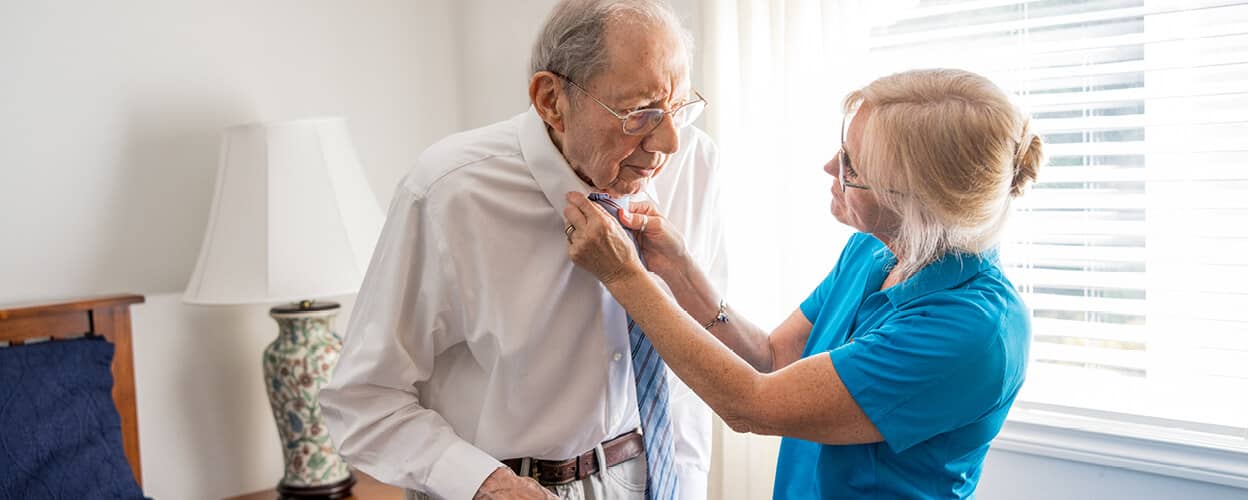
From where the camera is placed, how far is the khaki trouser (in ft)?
4.95

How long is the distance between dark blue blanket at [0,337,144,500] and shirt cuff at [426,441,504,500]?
47.8 inches

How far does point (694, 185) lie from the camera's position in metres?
1.76

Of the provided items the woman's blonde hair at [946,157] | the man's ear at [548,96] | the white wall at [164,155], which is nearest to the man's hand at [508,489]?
the man's ear at [548,96]

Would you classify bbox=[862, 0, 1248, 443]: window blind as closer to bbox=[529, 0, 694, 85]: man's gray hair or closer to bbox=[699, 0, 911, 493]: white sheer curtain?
bbox=[699, 0, 911, 493]: white sheer curtain

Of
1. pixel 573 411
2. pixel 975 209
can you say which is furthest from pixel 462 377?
pixel 975 209

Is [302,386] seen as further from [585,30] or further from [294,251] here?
[585,30]

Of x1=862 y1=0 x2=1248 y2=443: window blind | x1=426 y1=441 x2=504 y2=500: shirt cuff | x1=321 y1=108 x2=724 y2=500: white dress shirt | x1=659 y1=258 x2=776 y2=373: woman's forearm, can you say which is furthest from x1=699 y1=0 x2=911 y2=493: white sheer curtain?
x1=426 y1=441 x2=504 y2=500: shirt cuff

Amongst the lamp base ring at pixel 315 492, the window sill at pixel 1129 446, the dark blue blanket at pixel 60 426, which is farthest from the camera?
the lamp base ring at pixel 315 492

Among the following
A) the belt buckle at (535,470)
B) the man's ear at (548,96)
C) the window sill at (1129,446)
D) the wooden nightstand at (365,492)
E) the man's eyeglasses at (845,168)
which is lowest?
the wooden nightstand at (365,492)

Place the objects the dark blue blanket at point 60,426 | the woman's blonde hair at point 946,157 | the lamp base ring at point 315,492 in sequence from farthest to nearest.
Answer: the lamp base ring at point 315,492 → the dark blue blanket at point 60,426 → the woman's blonde hair at point 946,157

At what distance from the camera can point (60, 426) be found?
219 cm

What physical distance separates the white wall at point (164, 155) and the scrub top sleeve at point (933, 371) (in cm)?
205

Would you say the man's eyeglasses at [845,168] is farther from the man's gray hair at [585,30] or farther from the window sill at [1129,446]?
the window sill at [1129,446]

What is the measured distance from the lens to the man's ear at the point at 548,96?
138 centimetres
